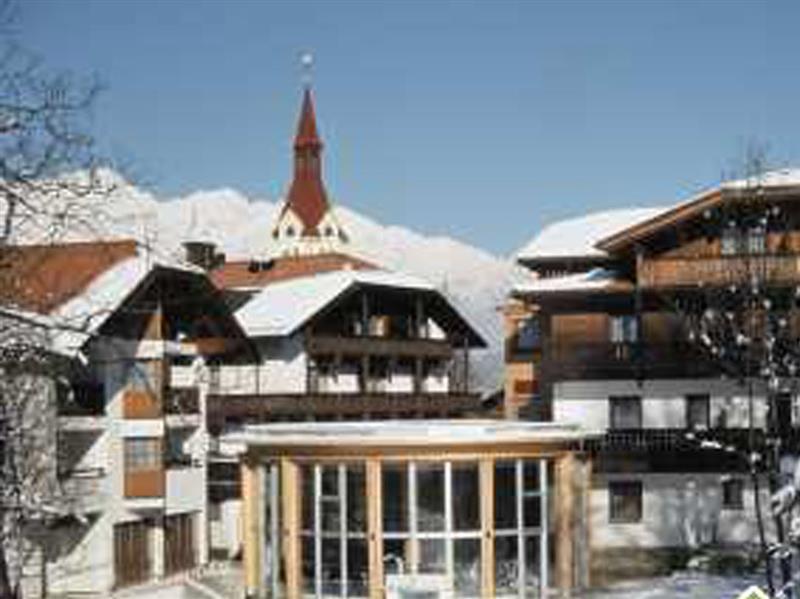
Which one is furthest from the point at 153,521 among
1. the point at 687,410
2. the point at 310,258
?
the point at 310,258

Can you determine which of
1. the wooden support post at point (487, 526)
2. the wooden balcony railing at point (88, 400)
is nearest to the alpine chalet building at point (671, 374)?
the wooden support post at point (487, 526)

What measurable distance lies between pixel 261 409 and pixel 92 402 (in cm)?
923

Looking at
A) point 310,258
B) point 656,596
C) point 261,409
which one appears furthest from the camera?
point 310,258

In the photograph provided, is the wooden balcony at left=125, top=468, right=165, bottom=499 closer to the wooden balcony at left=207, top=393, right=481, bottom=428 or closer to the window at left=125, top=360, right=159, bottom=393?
the window at left=125, top=360, right=159, bottom=393

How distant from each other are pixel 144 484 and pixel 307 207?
84.9 meters

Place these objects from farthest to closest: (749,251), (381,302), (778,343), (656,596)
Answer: (381,302) → (749,251) → (778,343) → (656,596)

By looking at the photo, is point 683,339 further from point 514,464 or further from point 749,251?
point 514,464

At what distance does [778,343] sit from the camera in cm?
3475

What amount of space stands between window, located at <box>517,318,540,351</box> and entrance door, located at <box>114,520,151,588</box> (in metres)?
19.9

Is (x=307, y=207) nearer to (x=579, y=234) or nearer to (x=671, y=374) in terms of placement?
(x=579, y=234)

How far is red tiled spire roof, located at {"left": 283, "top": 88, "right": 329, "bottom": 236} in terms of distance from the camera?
12394cm

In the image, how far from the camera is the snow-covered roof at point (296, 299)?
5188 cm

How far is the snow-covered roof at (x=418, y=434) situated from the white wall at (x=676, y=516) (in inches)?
326

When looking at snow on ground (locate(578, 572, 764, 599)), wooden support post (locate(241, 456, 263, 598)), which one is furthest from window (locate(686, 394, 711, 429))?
wooden support post (locate(241, 456, 263, 598))
